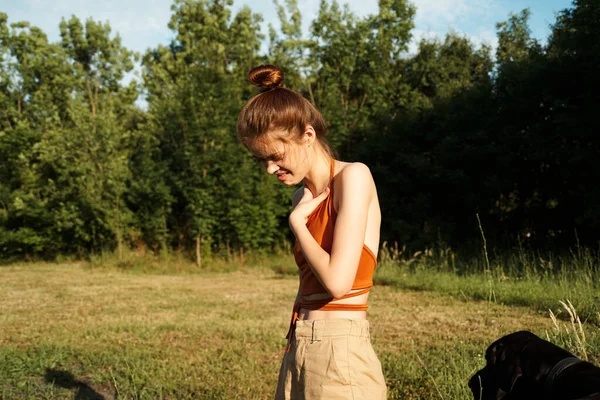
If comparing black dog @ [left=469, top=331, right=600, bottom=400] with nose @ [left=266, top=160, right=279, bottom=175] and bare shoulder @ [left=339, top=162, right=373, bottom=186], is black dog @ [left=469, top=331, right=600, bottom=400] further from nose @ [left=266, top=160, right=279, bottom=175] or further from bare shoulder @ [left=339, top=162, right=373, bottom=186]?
nose @ [left=266, top=160, right=279, bottom=175]

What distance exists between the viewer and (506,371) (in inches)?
87.2

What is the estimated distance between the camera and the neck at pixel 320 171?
1997 millimetres

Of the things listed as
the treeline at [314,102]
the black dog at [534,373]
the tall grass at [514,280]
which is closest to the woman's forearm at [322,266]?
the black dog at [534,373]

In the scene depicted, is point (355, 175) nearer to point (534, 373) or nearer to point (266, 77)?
point (266, 77)

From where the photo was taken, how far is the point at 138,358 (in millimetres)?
5469

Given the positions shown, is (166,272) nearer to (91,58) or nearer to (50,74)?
(50,74)

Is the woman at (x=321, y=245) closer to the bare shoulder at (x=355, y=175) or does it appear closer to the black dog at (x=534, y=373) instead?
the bare shoulder at (x=355, y=175)

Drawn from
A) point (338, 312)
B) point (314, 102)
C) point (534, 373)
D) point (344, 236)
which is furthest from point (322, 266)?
point (314, 102)

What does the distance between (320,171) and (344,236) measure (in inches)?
13.1

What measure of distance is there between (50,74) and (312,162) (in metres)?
23.4

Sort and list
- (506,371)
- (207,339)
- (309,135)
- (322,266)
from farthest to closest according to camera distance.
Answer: (207,339) < (506,371) < (309,135) < (322,266)

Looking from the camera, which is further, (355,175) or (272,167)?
(272,167)

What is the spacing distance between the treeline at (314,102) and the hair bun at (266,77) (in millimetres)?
10230

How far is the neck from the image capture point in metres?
2.00
